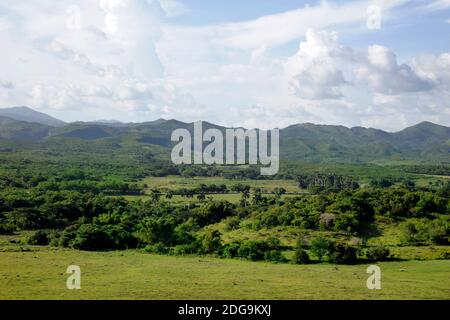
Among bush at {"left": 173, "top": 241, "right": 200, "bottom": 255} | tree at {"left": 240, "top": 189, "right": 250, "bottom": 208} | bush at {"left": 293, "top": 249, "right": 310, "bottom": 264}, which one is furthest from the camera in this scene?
tree at {"left": 240, "top": 189, "right": 250, "bottom": 208}

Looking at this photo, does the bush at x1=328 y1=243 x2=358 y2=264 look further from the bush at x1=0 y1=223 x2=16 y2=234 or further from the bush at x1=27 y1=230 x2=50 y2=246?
the bush at x1=0 y1=223 x2=16 y2=234

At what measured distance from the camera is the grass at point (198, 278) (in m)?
30.5

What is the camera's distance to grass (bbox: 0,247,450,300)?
30.5 metres

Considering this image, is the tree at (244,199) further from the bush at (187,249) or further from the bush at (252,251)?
the bush at (252,251)

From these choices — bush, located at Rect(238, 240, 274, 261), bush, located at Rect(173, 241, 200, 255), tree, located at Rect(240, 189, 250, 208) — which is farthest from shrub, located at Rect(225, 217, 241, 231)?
bush, located at Rect(238, 240, 274, 261)

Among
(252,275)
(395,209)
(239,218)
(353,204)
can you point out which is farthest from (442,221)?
(252,275)

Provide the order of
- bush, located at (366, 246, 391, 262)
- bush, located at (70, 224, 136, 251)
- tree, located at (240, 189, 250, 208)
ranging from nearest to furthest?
bush, located at (366, 246, 391, 262) < bush, located at (70, 224, 136, 251) < tree, located at (240, 189, 250, 208)

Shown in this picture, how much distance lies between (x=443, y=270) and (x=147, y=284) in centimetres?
2722

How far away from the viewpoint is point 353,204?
67688mm

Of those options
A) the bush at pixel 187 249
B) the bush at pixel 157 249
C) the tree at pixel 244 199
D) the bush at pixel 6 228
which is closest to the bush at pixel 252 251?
the bush at pixel 187 249


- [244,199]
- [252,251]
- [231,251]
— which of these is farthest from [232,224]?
[244,199]

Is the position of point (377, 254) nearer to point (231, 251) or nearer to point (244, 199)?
point (231, 251)

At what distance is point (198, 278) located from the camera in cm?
3656
